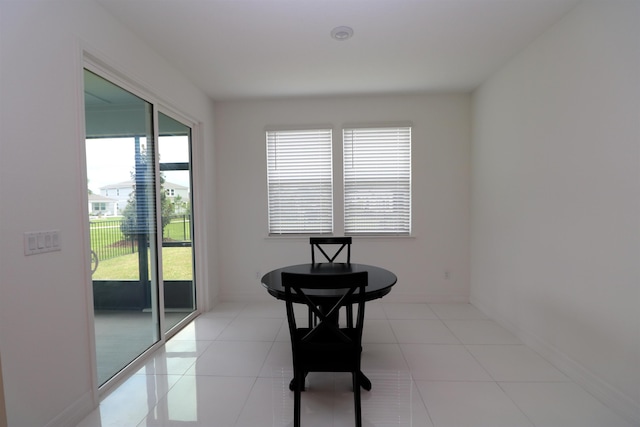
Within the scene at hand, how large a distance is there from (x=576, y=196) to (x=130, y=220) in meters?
3.64

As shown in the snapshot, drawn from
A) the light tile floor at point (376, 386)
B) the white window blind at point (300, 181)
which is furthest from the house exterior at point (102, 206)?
the white window blind at point (300, 181)

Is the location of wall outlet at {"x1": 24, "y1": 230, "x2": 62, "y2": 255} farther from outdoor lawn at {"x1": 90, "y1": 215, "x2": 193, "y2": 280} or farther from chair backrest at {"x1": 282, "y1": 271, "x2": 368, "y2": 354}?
chair backrest at {"x1": 282, "y1": 271, "x2": 368, "y2": 354}

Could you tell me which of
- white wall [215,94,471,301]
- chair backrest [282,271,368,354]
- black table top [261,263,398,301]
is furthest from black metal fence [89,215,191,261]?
white wall [215,94,471,301]

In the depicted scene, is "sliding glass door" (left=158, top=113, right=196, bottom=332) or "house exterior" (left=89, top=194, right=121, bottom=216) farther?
"sliding glass door" (left=158, top=113, right=196, bottom=332)

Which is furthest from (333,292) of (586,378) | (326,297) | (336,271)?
(586,378)

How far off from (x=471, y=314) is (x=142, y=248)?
3763 mm

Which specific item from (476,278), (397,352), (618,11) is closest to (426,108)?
(618,11)

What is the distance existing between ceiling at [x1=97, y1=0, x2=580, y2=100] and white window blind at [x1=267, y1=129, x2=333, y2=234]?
28.4 inches

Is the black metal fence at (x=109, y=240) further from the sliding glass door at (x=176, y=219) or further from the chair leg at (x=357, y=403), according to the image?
the chair leg at (x=357, y=403)

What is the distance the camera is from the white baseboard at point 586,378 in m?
1.81

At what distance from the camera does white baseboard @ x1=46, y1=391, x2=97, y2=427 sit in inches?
68.1

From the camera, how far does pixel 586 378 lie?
6.97 ft

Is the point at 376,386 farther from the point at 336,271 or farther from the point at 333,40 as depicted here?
the point at 333,40

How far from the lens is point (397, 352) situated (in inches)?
105
